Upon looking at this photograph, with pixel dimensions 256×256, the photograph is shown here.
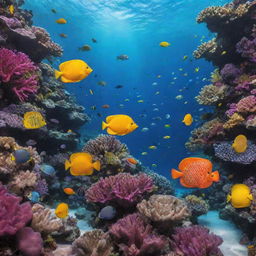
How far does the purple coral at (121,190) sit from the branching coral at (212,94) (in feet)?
14.7

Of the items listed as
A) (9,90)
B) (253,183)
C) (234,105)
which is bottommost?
(253,183)

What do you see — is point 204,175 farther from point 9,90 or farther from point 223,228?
point 9,90

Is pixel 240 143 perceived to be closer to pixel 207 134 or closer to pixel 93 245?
pixel 207 134

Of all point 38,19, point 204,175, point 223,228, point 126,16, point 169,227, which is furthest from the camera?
point 38,19

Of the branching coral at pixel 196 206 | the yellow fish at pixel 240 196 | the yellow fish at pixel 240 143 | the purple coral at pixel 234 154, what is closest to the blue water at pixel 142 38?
the branching coral at pixel 196 206

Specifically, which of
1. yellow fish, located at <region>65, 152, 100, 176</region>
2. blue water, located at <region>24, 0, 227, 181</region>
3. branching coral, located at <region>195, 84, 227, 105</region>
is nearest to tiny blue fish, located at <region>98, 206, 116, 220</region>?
yellow fish, located at <region>65, 152, 100, 176</region>

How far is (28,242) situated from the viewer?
10.3 ft

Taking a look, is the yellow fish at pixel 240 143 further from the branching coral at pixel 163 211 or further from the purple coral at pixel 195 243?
the purple coral at pixel 195 243

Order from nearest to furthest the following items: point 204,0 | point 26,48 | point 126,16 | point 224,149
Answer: point 224,149 → point 26,48 → point 204,0 → point 126,16

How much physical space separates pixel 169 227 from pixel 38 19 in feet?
156

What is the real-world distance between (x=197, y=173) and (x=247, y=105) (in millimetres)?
4171

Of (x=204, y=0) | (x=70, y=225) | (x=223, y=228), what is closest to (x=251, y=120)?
(x=223, y=228)

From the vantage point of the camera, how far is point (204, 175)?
4.00 meters

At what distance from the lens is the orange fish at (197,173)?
401 centimetres
